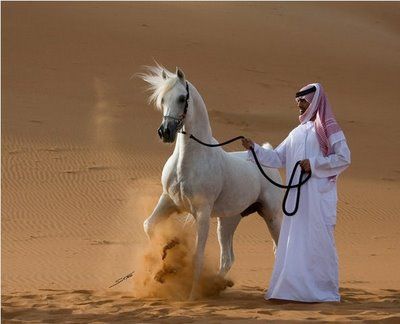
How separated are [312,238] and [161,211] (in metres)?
1.55

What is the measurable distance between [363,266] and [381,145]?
43.6 feet

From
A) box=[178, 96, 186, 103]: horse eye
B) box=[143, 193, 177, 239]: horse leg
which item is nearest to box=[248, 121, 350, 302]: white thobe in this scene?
box=[143, 193, 177, 239]: horse leg

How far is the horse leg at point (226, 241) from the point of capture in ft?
34.2

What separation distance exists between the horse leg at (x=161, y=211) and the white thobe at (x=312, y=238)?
3.83ft

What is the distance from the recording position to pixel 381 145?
88.7ft

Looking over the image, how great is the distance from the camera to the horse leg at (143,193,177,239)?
30.3 feet

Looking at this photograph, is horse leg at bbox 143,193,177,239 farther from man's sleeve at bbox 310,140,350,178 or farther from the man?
man's sleeve at bbox 310,140,350,178

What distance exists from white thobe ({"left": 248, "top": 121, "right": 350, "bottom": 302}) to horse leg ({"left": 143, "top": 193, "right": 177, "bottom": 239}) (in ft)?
3.83

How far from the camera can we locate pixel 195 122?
30.0 ft

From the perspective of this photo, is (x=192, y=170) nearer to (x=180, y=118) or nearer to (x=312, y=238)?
(x=180, y=118)

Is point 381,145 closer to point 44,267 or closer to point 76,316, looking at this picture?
point 44,267

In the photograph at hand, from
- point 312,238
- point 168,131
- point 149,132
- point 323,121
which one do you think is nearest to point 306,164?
point 323,121

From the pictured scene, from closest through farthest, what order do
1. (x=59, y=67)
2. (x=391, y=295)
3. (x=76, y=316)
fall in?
(x=76, y=316), (x=391, y=295), (x=59, y=67)

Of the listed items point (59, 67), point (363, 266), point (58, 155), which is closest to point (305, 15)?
point (59, 67)
